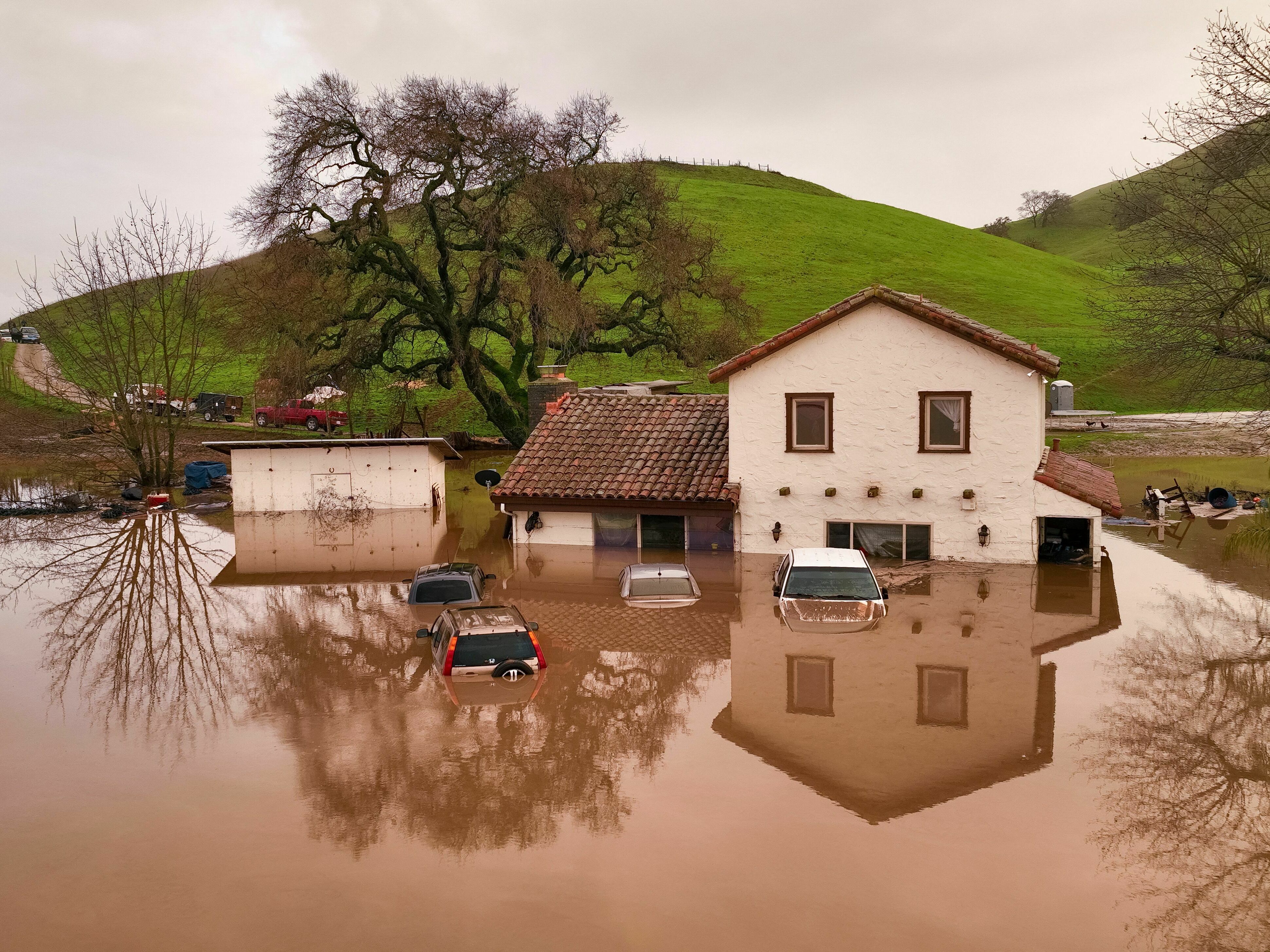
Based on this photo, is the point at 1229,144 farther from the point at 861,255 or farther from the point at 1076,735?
the point at 861,255

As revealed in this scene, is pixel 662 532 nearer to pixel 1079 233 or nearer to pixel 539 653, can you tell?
pixel 539 653

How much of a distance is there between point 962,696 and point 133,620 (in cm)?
1768

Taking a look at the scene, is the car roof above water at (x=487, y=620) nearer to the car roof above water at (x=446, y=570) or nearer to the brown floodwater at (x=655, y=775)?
the brown floodwater at (x=655, y=775)

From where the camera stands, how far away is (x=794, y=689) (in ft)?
55.4

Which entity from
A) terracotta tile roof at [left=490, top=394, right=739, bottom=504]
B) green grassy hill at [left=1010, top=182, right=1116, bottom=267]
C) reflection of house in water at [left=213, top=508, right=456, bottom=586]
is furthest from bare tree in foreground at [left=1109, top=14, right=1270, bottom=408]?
green grassy hill at [left=1010, top=182, right=1116, bottom=267]

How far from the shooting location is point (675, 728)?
15297 mm

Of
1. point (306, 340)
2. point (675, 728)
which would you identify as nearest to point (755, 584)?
point (675, 728)

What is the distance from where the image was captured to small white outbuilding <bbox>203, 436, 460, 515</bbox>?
35.6m

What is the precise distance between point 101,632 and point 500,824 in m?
13.8

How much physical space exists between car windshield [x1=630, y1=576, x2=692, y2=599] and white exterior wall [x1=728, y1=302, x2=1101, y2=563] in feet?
16.8

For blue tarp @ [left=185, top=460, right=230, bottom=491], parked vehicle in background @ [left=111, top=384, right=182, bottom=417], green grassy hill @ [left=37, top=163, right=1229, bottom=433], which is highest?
green grassy hill @ [left=37, top=163, right=1229, bottom=433]

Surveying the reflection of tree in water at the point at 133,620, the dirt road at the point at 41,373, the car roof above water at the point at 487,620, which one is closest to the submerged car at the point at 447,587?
the car roof above water at the point at 487,620

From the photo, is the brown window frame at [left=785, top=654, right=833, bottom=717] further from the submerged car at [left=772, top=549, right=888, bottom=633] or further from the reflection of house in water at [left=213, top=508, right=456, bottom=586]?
the reflection of house in water at [left=213, top=508, right=456, bottom=586]

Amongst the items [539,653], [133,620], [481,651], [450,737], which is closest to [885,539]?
Answer: [539,653]
